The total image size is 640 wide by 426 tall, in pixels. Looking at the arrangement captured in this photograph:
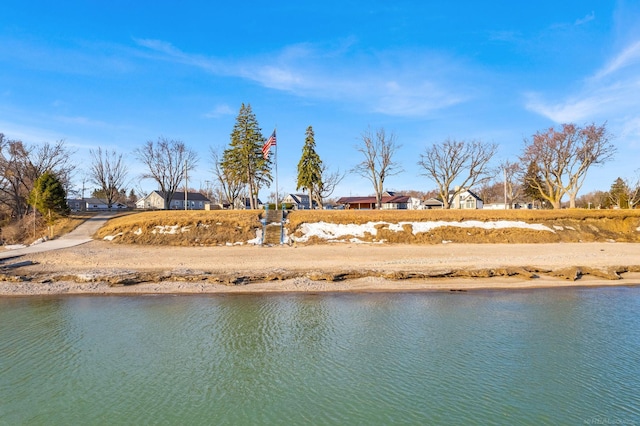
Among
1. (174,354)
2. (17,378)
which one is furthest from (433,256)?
(17,378)

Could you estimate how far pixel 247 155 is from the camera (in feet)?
156

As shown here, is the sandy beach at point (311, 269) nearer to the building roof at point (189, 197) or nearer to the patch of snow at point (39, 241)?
the patch of snow at point (39, 241)

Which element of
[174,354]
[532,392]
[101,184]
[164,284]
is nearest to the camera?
[532,392]

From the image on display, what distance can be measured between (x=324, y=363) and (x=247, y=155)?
41.5m

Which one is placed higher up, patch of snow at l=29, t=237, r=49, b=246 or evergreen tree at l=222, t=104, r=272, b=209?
evergreen tree at l=222, t=104, r=272, b=209

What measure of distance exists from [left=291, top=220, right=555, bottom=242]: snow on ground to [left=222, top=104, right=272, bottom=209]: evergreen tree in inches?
812

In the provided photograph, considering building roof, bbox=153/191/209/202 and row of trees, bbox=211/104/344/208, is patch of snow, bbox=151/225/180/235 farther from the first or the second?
building roof, bbox=153/191/209/202

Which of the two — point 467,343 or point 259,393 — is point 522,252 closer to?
point 467,343

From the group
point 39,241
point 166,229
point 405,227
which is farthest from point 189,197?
point 405,227

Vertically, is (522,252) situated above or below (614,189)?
below

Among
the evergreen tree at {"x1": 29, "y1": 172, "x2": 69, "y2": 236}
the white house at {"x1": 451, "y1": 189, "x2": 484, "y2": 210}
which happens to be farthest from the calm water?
the white house at {"x1": 451, "y1": 189, "x2": 484, "y2": 210}

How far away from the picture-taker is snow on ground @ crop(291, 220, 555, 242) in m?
28.4

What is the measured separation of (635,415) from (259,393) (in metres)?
6.96

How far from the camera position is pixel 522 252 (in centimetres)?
2317
